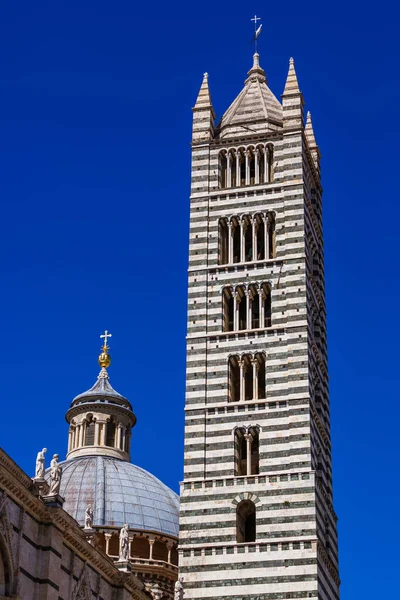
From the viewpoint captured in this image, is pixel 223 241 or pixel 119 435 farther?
pixel 119 435

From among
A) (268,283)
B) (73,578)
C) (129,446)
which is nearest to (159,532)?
(129,446)

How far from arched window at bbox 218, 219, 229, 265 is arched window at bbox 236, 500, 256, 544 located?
27.0ft

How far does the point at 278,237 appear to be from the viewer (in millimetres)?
38188

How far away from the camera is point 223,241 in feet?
129

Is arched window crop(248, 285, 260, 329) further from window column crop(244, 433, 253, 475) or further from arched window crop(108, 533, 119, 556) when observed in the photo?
arched window crop(108, 533, 119, 556)

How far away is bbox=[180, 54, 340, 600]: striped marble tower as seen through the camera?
3353 cm

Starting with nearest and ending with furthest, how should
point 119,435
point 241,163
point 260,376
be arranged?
point 260,376 → point 241,163 → point 119,435

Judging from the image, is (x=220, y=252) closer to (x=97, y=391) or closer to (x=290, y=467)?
(x=290, y=467)

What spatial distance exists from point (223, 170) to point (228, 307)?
5179 millimetres

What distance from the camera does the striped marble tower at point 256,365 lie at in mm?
33531

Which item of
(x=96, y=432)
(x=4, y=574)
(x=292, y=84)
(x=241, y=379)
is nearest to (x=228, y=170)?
(x=292, y=84)

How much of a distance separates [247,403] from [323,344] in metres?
4.84

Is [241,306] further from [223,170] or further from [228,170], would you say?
[223,170]

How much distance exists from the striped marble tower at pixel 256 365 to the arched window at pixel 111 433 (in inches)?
470
